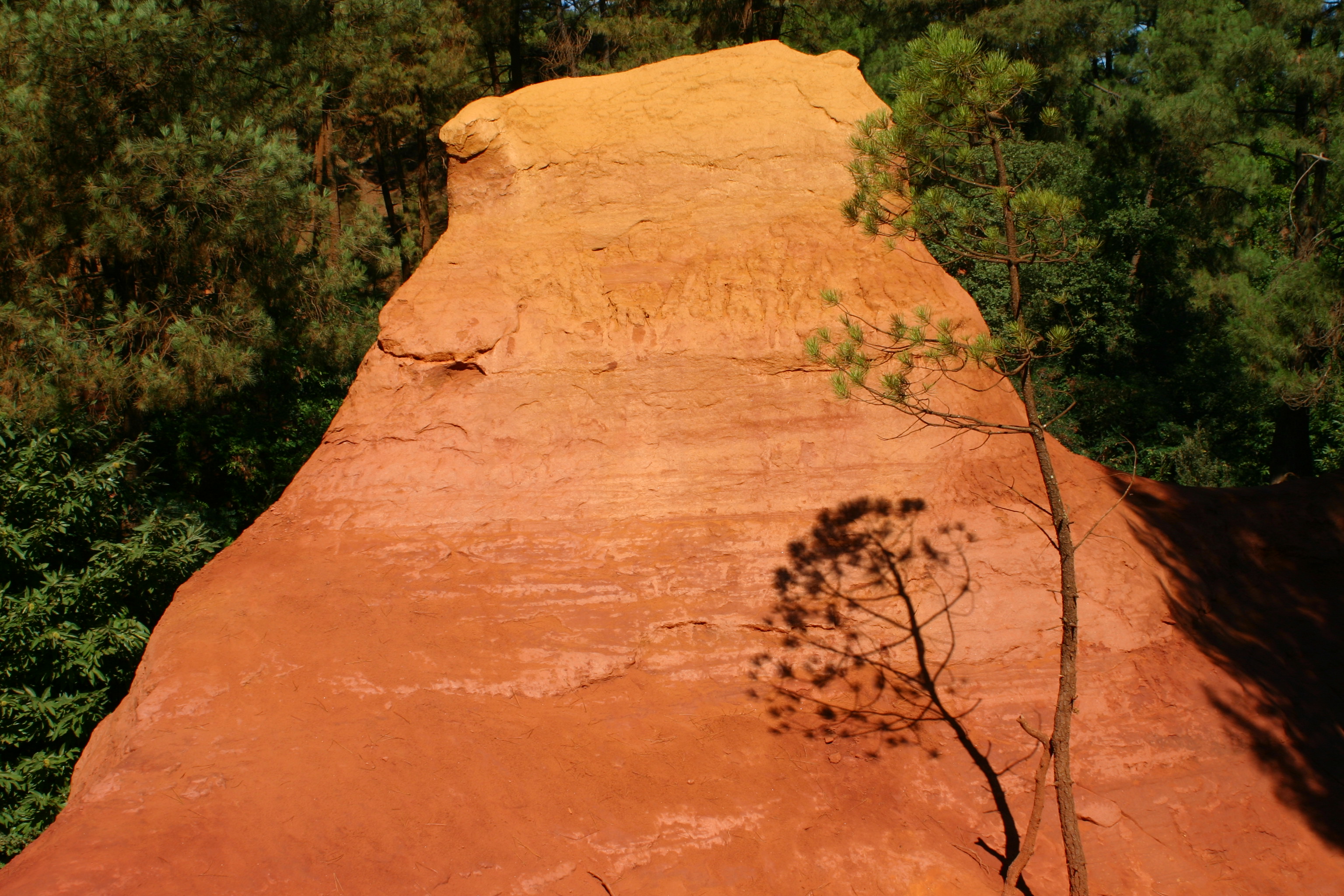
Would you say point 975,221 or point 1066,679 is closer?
point 1066,679

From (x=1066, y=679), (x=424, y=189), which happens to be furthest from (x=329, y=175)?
(x=1066, y=679)

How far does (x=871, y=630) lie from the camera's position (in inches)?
288

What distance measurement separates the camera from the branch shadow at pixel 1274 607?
6.88 meters

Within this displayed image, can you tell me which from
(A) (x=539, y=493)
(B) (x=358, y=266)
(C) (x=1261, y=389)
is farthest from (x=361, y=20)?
(C) (x=1261, y=389)

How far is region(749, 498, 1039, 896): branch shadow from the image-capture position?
6.93 meters

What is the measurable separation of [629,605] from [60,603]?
6.40 meters

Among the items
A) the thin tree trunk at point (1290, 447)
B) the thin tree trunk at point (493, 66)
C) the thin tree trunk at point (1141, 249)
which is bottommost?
the thin tree trunk at point (1290, 447)

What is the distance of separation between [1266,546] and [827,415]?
4.47 m

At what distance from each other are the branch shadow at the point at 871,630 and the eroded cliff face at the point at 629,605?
0.44 ft

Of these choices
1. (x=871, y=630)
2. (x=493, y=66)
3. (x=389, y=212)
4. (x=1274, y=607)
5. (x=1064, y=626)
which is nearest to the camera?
(x=1064, y=626)

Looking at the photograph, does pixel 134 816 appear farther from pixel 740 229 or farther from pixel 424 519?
pixel 740 229

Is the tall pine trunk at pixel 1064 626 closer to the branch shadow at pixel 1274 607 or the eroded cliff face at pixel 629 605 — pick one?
the eroded cliff face at pixel 629 605

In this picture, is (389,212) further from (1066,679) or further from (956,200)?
(1066,679)

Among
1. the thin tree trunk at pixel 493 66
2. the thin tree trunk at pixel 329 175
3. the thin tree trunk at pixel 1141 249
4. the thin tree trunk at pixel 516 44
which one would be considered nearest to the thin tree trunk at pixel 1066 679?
the thin tree trunk at pixel 329 175
